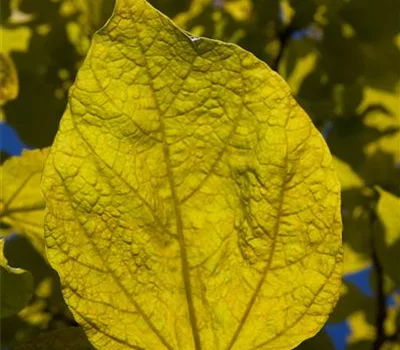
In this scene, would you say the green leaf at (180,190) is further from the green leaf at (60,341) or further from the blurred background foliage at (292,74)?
the blurred background foliage at (292,74)

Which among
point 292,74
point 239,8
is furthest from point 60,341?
point 239,8

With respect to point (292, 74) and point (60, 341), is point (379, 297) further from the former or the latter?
point (60, 341)

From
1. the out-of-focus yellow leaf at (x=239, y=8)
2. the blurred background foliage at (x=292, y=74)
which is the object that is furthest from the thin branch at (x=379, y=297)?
the out-of-focus yellow leaf at (x=239, y=8)

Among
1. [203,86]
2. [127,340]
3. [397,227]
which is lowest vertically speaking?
[397,227]

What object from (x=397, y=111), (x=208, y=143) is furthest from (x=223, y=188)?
(x=397, y=111)

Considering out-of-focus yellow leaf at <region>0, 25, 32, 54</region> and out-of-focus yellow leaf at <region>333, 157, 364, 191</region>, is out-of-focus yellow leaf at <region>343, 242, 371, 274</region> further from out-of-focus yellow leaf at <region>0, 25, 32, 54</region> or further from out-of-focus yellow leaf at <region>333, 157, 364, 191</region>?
out-of-focus yellow leaf at <region>0, 25, 32, 54</region>

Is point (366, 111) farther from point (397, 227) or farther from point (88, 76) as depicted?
point (88, 76)
